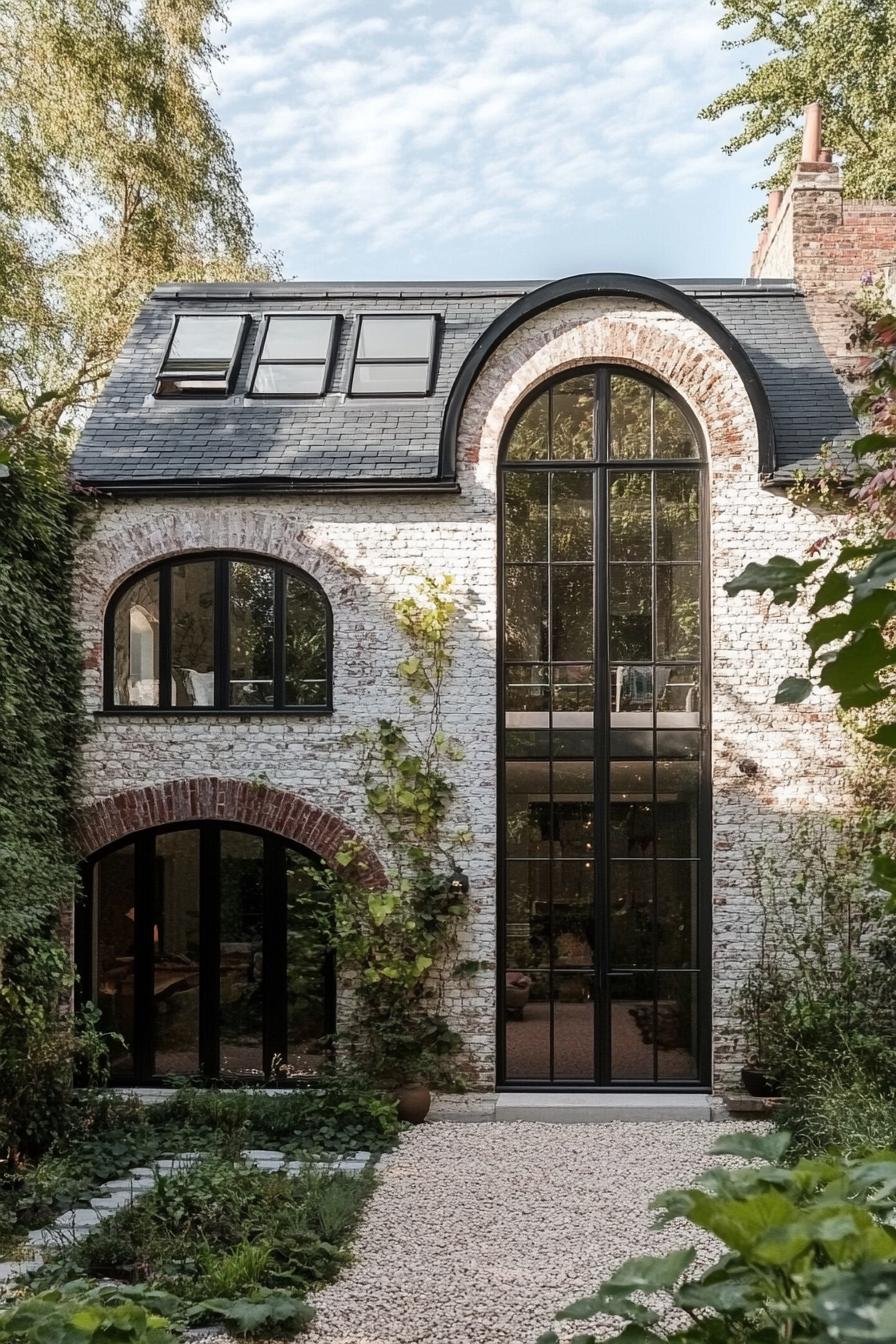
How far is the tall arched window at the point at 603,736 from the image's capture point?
9359 mm

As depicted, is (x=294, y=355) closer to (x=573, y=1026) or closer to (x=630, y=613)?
(x=630, y=613)

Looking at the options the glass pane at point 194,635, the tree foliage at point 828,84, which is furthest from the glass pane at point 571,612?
the tree foliage at point 828,84

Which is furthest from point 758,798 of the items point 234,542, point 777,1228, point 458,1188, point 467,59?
point 777,1228

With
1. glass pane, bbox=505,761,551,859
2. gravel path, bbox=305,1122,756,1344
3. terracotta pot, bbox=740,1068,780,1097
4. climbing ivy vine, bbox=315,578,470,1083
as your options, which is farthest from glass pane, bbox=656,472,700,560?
gravel path, bbox=305,1122,756,1344

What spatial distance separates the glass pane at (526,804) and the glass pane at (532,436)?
8.26 ft

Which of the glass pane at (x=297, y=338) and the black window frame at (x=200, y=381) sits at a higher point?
the glass pane at (x=297, y=338)

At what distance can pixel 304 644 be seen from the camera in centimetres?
959

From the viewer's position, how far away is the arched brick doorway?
9.37 meters

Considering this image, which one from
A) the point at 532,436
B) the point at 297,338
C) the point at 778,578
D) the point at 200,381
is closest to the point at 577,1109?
the point at 532,436

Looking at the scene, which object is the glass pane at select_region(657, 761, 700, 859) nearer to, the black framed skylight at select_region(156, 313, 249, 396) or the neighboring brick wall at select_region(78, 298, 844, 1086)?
the neighboring brick wall at select_region(78, 298, 844, 1086)

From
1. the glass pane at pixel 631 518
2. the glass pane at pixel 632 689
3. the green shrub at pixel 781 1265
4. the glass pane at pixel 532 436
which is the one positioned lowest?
the green shrub at pixel 781 1265

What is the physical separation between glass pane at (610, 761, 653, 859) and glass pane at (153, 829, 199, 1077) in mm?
3378

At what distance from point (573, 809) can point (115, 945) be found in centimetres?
386

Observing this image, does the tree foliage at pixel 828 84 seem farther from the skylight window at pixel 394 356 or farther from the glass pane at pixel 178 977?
the glass pane at pixel 178 977
